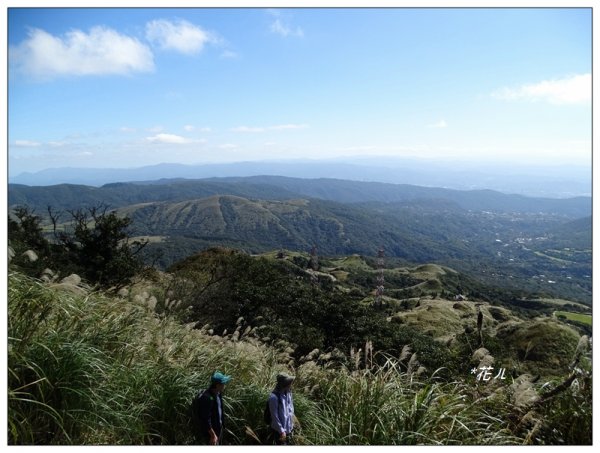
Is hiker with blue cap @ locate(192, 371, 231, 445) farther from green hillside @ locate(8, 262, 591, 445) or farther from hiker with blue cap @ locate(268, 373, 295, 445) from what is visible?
hiker with blue cap @ locate(268, 373, 295, 445)

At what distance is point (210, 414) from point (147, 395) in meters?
0.74

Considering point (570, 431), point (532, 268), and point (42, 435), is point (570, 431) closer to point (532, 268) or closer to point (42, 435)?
point (42, 435)

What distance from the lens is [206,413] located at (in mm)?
4043

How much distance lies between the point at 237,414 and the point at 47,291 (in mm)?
2563

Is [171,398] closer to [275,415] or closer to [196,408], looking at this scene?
[196,408]

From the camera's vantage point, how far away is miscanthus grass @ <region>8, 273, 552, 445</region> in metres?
3.67

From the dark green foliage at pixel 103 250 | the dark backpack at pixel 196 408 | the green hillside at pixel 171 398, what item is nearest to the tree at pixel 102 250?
the dark green foliage at pixel 103 250

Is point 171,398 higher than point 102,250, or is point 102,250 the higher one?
point 171,398

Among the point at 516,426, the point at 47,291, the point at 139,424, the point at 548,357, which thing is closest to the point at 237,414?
the point at 139,424

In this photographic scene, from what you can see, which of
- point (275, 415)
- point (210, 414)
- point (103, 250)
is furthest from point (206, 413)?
point (103, 250)

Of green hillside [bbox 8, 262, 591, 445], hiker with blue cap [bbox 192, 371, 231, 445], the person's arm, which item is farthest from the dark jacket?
the person's arm

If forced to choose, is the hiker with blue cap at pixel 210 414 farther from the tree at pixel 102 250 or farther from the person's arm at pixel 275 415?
the tree at pixel 102 250

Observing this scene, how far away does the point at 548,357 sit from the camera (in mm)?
36562

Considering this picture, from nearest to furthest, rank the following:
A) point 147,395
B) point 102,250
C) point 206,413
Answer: point 206,413
point 147,395
point 102,250
